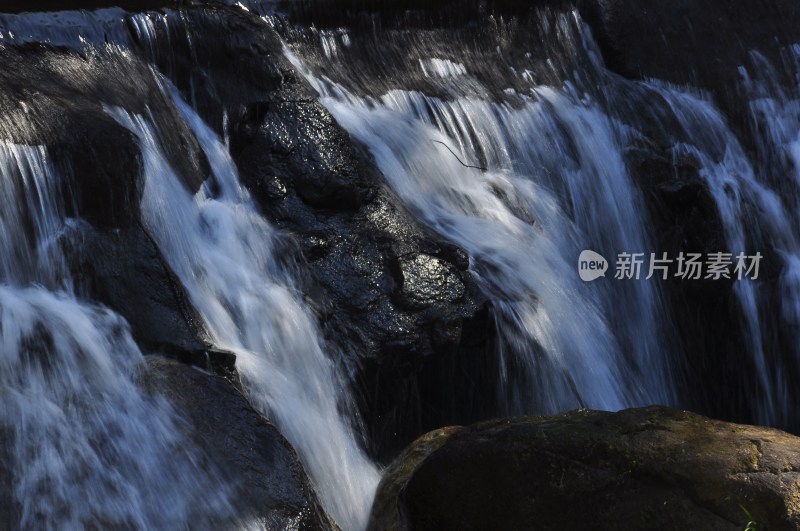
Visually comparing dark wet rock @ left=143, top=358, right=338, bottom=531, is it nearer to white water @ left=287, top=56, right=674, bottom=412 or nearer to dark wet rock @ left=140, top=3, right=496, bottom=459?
dark wet rock @ left=140, top=3, right=496, bottom=459

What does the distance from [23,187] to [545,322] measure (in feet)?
8.06

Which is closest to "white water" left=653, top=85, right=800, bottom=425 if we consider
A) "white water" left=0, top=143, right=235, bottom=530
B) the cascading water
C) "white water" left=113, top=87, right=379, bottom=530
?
the cascading water

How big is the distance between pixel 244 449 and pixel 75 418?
56 centimetres

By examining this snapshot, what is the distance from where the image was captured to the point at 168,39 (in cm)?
616

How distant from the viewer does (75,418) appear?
160 inches

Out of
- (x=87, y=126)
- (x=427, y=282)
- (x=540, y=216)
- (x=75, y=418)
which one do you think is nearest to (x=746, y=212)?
(x=540, y=216)

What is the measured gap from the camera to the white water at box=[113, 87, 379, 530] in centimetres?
484

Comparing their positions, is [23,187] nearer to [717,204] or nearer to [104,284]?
[104,284]

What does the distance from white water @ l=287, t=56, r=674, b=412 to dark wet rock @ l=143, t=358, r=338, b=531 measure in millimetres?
1688

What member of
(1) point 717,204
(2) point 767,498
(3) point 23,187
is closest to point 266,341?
(3) point 23,187

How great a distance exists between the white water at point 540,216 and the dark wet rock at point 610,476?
1.48 meters

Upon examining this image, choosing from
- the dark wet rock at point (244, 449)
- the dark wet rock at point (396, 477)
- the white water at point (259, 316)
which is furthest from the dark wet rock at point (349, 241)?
the dark wet rock at point (244, 449)

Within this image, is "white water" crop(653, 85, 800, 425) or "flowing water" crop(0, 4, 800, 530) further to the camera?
"white water" crop(653, 85, 800, 425)

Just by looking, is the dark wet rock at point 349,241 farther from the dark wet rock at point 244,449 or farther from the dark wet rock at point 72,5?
the dark wet rock at point 244,449
